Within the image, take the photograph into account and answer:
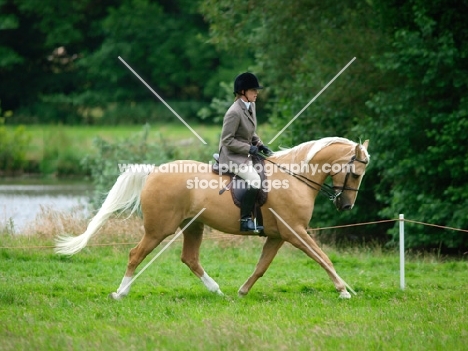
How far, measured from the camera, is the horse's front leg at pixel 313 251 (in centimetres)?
1092

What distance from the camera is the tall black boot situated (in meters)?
10.9

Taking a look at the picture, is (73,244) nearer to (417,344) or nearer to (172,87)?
(417,344)

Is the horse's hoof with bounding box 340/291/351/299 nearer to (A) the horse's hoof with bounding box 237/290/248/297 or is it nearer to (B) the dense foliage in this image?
(A) the horse's hoof with bounding box 237/290/248/297

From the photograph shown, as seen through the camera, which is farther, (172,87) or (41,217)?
(172,87)

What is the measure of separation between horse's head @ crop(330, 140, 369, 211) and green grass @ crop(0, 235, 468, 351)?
4.38 ft

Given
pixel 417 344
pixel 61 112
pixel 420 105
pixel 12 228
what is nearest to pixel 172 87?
pixel 61 112

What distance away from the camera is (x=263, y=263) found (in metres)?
11.2

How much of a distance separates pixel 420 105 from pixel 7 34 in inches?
1443

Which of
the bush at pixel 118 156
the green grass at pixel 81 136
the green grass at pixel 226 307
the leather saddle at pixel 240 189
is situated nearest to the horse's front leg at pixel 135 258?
the green grass at pixel 226 307

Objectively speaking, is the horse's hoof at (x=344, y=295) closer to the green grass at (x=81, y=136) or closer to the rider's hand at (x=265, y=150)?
the rider's hand at (x=265, y=150)

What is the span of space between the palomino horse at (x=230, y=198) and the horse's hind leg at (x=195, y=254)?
0.03 meters

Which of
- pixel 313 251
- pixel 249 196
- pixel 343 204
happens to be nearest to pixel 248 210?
pixel 249 196

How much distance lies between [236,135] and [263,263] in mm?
1813

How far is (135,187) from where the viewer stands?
11359 mm
